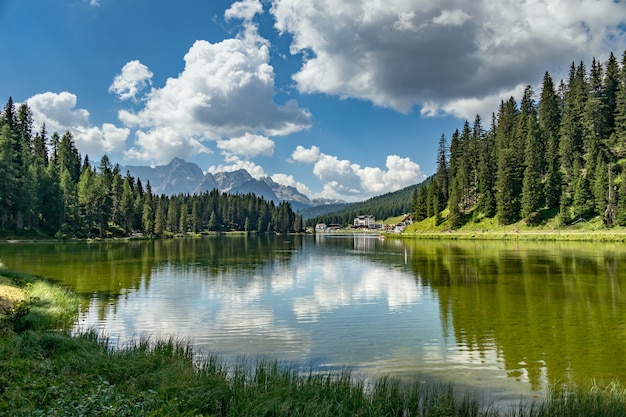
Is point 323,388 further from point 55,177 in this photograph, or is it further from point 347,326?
point 55,177

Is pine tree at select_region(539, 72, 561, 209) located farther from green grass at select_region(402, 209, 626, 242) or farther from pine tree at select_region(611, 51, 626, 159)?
pine tree at select_region(611, 51, 626, 159)

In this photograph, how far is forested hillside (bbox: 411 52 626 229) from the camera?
99688mm

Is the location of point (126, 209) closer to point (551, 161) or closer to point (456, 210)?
point (456, 210)

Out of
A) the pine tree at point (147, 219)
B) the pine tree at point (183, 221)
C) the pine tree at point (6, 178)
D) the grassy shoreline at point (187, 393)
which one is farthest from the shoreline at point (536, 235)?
the pine tree at point (6, 178)

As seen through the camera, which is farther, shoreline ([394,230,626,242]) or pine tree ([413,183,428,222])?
pine tree ([413,183,428,222])

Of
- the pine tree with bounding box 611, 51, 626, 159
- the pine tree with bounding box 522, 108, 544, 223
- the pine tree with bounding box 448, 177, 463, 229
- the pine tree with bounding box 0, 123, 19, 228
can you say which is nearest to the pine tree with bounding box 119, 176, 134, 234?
the pine tree with bounding box 0, 123, 19, 228

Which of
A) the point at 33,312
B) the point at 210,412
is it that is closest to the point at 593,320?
the point at 210,412

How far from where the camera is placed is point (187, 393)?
10016mm

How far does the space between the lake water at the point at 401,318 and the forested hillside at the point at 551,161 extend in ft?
221

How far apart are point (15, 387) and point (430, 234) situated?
132m

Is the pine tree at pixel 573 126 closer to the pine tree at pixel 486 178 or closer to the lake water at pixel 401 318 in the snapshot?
the pine tree at pixel 486 178

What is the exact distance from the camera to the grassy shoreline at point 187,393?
8.59 m

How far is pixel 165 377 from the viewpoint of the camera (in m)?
10.9

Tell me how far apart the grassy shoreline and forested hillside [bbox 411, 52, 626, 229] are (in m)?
98.9
